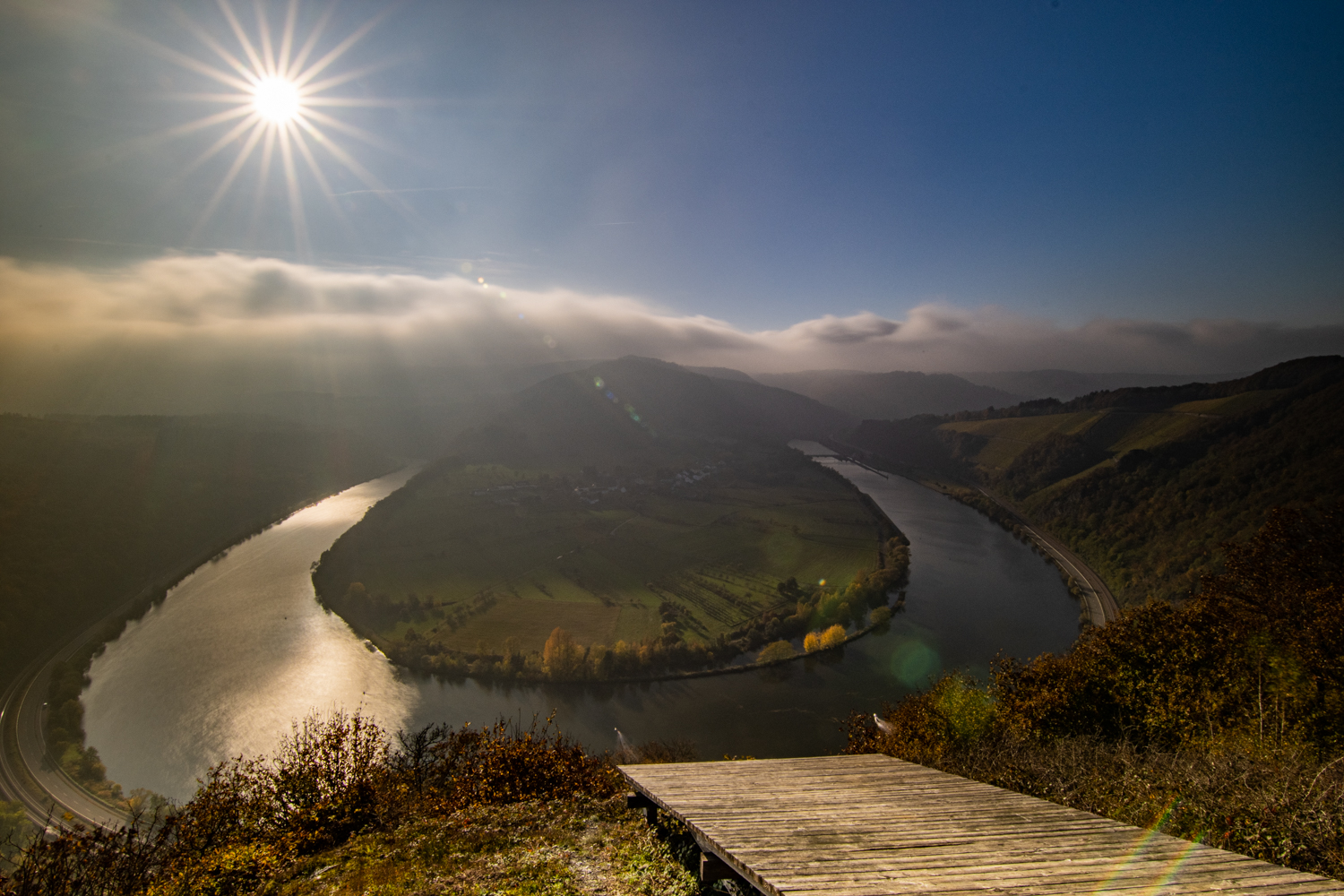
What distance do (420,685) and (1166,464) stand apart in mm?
100687

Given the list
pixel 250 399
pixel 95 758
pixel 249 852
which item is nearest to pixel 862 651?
pixel 249 852

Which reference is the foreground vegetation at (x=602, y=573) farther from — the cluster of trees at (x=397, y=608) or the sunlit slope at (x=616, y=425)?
the sunlit slope at (x=616, y=425)

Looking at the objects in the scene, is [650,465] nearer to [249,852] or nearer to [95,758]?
[95,758]

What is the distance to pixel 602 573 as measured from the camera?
65.4 meters

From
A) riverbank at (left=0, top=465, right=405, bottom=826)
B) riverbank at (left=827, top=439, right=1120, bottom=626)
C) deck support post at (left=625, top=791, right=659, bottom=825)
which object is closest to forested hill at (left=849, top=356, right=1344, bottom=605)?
riverbank at (left=827, top=439, right=1120, bottom=626)

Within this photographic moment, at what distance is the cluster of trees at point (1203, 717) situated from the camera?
24.1 feet

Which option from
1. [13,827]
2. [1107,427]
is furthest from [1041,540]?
[13,827]

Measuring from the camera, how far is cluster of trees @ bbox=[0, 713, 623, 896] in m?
8.30

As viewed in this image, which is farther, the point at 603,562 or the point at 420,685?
the point at 603,562

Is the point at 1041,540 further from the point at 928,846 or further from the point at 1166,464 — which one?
the point at 928,846

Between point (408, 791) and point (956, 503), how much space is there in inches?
4019

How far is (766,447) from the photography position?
153 meters

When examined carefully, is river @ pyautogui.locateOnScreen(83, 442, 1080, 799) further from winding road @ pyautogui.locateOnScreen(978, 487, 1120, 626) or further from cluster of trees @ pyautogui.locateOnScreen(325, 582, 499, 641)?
cluster of trees @ pyautogui.locateOnScreen(325, 582, 499, 641)

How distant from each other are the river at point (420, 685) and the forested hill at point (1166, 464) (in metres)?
11.0
